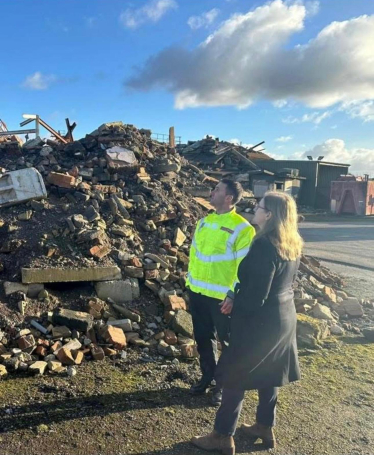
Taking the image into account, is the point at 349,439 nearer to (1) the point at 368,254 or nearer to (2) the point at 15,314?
(2) the point at 15,314

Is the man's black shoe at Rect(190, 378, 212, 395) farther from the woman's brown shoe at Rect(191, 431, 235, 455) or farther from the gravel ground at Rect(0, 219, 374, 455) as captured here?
the woman's brown shoe at Rect(191, 431, 235, 455)

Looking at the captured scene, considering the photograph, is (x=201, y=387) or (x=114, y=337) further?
(x=114, y=337)

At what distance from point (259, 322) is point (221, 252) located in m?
0.82

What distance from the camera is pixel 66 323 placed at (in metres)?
4.67

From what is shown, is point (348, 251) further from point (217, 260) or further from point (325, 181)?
point (325, 181)

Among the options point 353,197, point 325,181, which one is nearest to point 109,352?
point 353,197

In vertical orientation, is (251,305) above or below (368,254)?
above

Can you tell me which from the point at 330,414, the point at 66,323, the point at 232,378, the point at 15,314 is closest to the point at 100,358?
the point at 66,323

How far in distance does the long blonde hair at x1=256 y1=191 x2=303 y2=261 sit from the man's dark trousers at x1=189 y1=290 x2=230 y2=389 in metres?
0.92

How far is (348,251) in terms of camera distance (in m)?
13.1

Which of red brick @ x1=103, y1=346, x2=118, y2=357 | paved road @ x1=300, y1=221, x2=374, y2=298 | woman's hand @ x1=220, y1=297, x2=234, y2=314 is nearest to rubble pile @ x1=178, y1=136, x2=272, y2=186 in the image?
paved road @ x1=300, y1=221, x2=374, y2=298

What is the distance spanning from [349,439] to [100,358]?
2.48 metres

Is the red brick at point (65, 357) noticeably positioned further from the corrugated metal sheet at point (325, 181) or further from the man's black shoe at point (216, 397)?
the corrugated metal sheet at point (325, 181)

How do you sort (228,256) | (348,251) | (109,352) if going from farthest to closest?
(348,251), (109,352), (228,256)
